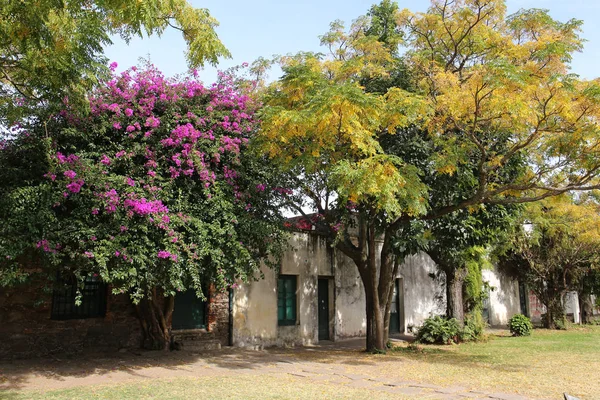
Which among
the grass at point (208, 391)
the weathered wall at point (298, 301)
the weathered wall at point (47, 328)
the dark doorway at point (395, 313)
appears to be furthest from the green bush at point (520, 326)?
the weathered wall at point (47, 328)

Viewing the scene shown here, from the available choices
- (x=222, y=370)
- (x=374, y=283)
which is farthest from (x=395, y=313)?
(x=222, y=370)

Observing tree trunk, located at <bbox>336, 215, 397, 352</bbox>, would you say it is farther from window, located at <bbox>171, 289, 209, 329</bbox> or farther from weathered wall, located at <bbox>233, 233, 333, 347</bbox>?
window, located at <bbox>171, 289, 209, 329</bbox>

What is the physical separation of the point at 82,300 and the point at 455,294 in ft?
37.5

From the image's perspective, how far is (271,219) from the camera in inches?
456

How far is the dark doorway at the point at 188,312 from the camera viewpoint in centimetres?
1307

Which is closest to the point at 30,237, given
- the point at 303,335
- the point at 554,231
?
the point at 303,335

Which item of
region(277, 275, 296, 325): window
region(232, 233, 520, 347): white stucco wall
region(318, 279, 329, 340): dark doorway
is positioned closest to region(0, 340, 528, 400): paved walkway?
region(232, 233, 520, 347): white stucco wall

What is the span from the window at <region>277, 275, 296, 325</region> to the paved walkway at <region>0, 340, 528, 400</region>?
6.74ft

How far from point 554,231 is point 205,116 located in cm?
1547

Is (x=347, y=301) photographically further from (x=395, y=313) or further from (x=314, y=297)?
(x=395, y=313)

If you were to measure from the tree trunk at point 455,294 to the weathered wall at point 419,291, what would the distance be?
2525mm

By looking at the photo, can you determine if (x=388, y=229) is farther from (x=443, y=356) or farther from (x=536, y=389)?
(x=536, y=389)

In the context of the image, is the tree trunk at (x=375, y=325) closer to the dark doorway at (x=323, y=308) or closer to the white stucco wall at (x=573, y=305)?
the dark doorway at (x=323, y=308)

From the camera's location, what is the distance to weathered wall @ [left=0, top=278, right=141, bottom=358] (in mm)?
10555
